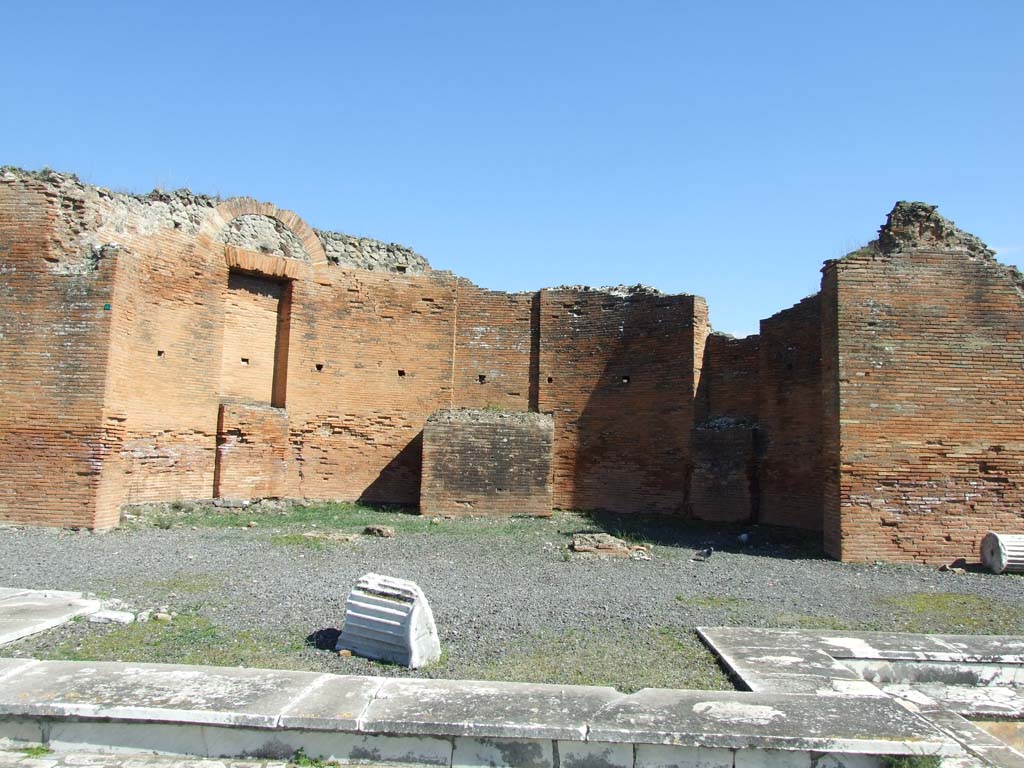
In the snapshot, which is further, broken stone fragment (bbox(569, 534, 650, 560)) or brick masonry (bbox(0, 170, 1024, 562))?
brick masonry (bbox(0, 170, 1024, 562))

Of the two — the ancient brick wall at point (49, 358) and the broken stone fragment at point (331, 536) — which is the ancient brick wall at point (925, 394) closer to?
the broken stone fragment at point (331, 536)

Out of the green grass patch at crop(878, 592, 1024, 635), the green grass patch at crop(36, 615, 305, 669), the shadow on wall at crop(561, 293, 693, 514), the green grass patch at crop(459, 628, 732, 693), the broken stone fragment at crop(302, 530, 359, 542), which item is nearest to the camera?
the green grass patch at crop(459, 628, 732, 693)

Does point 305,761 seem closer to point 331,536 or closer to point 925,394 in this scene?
point 331,536

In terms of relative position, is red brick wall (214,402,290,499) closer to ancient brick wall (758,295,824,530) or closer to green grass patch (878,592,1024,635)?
ancient brick wall (758,295,824,530)

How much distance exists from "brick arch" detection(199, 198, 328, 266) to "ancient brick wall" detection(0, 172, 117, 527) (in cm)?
211

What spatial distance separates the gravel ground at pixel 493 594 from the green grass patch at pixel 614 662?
2 cm

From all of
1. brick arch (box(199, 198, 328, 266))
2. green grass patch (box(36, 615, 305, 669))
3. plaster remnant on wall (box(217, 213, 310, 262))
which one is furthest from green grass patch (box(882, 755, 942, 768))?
plaster remnant on wall (box(217, 213, 310, 262))

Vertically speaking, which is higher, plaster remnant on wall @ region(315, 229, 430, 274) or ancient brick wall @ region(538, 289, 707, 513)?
plaster remnant on wall @ region(315, 229, 430, 274)

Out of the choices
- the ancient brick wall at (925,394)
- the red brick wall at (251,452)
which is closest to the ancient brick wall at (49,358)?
the red brick wall at (251,452)

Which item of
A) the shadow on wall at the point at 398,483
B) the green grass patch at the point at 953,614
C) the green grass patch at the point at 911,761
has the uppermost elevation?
the shadow on wall at the point at 398,483

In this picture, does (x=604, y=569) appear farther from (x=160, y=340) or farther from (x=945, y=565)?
(x=160, y=340)

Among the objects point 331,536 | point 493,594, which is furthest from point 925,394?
point 331,536

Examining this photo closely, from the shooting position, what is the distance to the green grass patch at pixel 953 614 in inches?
231

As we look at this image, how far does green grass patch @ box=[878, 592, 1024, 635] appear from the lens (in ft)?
19.3
